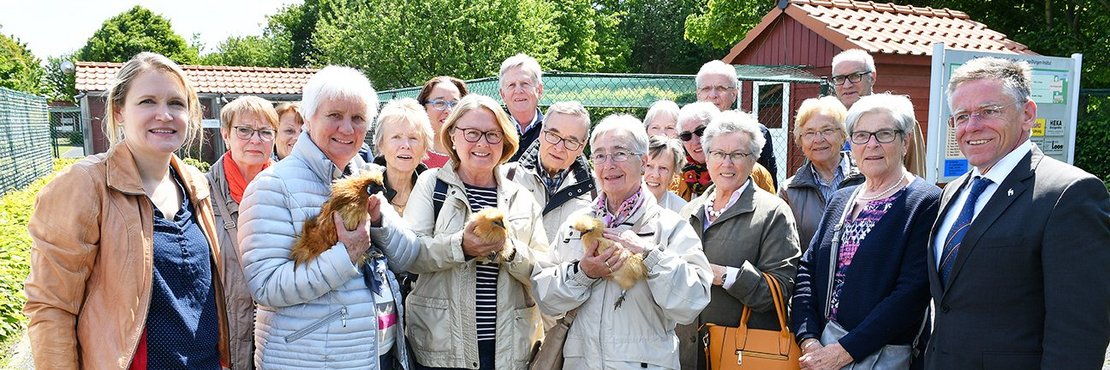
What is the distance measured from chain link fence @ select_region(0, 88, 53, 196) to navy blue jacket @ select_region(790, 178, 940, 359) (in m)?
12.0

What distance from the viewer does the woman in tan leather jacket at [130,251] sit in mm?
2150

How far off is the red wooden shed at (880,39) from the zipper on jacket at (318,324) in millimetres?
9896

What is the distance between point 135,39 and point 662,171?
5393cm

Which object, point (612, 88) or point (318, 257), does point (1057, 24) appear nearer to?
point (612, 88)

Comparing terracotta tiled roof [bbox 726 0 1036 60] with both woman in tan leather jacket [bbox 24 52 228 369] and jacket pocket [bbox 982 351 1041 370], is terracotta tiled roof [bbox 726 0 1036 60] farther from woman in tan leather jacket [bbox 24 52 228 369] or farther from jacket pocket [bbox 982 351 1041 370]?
woman in tan leather jacket [bbox 24 52 228 369]

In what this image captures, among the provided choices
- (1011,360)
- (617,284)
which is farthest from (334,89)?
(1011,360)

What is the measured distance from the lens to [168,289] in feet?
7.75

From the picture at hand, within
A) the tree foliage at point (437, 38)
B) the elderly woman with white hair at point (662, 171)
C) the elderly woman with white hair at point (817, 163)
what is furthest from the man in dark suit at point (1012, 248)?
the tree foliage at point (437, 38)

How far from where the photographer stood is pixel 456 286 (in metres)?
3.06

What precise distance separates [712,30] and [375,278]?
21.4m

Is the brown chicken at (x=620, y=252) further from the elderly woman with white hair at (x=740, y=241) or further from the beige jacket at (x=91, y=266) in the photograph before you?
the beige jacket at (x=91, y=266)

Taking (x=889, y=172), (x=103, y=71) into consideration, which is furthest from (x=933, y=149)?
(x=103, y=71)

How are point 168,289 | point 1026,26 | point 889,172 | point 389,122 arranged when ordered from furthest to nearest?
point 1026,26
point 389,122
point 889,172
point 168,289

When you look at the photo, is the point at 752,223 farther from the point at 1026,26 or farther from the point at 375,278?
the point at 1026,26
